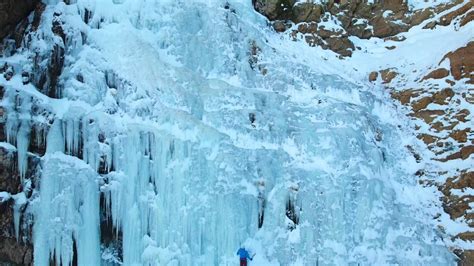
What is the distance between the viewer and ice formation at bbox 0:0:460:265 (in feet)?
40.5

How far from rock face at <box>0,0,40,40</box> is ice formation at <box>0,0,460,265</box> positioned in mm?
553

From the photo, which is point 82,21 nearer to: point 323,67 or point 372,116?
point 323,67

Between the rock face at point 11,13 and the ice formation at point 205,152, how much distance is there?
55cm

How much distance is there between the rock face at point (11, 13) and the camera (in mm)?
12797

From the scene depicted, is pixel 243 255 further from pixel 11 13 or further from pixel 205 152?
pixel 11 13

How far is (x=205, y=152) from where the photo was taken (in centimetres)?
1302

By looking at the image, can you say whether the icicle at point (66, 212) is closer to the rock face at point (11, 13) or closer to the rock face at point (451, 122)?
the rock face at point (11, 13)

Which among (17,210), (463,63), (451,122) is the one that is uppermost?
(463,63)

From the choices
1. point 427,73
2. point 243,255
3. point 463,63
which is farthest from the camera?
point 427,73

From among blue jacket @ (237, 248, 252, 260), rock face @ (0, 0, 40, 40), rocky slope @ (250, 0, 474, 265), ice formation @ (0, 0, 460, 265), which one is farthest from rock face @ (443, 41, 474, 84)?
rock face @ (0, 0, 40, 40)

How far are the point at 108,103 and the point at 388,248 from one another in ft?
21.0

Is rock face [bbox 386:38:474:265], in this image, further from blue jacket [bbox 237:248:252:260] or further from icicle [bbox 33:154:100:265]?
icicle [bbox 33:154:100:265]

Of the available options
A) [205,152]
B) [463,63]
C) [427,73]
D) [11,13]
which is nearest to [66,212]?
[205,152]

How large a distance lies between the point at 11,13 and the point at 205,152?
4815mm
